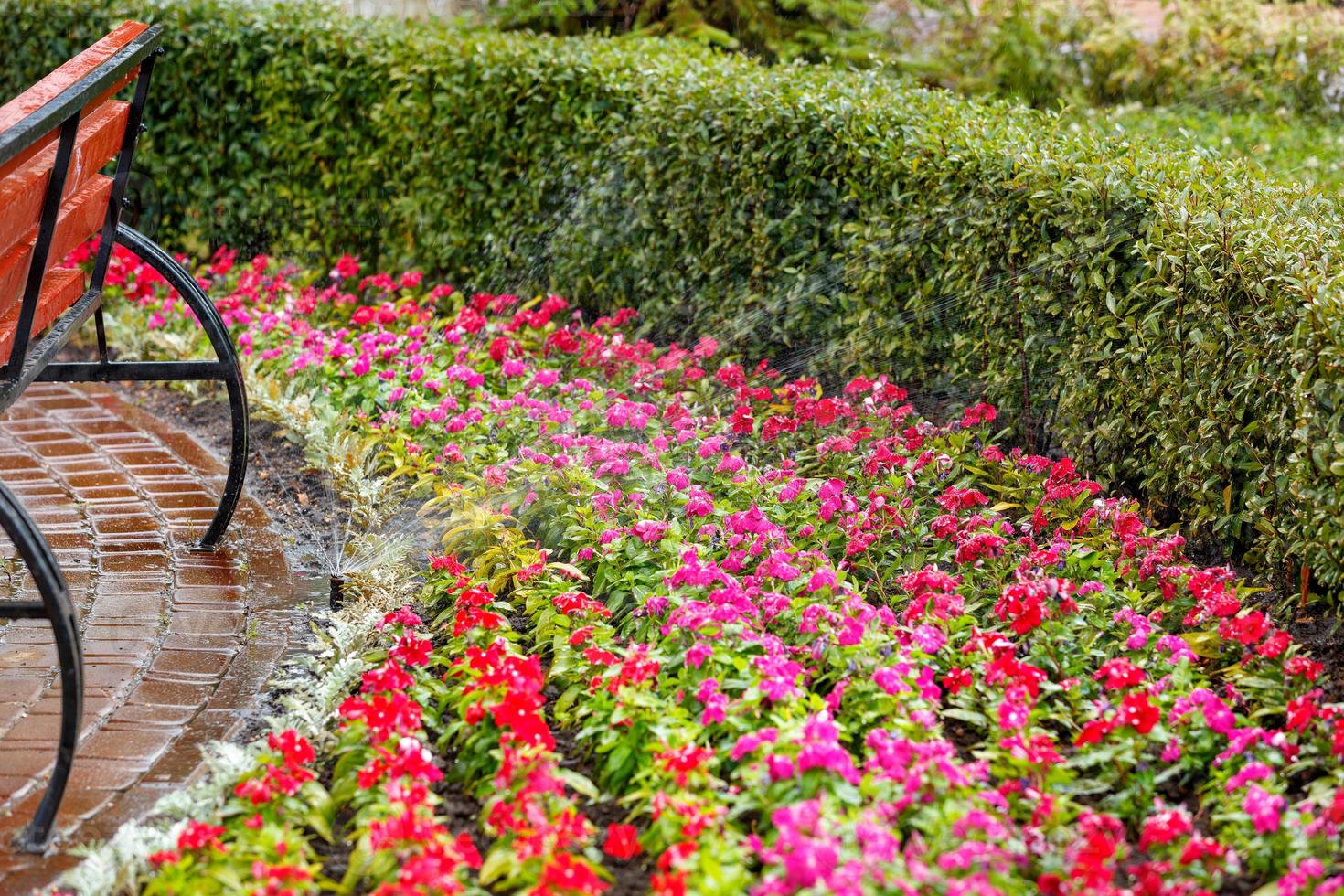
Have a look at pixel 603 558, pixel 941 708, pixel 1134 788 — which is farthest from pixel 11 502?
pixel 1134 788

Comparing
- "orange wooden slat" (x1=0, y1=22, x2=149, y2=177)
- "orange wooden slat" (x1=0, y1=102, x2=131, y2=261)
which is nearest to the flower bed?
"orange wooden slat" (x1=0, y1=102, x2=131, y2=261)

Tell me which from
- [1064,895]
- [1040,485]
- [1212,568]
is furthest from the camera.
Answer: [1040,485]

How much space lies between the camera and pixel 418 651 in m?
2.85

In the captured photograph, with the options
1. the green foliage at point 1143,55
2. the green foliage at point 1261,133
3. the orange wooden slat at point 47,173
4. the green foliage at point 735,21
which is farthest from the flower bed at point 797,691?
the green foliage at point 1143,55

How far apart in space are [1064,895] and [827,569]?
1.04 m

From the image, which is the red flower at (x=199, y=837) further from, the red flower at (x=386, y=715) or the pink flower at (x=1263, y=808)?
the pink flower at (x=1263, y=808)

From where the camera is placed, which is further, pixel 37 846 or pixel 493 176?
pixel 493 176

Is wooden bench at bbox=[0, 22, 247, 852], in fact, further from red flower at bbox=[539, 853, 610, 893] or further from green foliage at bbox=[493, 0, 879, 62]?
green foliage at bbox=[493, 0, 879, 62]

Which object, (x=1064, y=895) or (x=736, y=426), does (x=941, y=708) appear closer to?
(x=1064, y=895)

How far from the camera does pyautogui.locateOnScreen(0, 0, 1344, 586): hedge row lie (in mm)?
3236

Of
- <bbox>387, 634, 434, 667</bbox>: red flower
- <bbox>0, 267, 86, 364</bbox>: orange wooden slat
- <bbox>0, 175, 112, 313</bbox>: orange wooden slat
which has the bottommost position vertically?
<bbox>387, 634, 434, 667</bbox>: red flower

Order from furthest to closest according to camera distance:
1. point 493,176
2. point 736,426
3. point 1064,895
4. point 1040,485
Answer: point 493,176 → point 736,426 → point 1040,485 → point 1064,895

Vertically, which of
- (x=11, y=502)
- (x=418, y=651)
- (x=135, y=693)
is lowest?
(x=135, y=693)

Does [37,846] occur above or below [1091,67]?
below
